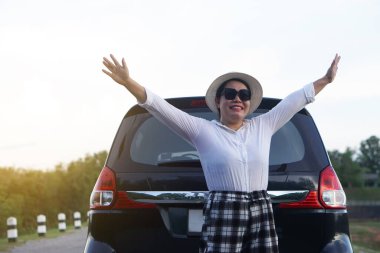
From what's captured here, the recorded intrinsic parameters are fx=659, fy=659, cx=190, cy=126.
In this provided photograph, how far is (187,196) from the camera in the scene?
4.47 m

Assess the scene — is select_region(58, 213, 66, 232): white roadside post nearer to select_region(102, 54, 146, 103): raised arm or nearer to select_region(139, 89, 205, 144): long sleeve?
select_region(139, 89, 205, 144): long sleeve

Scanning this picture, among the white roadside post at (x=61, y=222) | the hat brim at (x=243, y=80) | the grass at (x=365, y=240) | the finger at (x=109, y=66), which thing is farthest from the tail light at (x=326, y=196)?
the white roadside post at (x=61, y=222)

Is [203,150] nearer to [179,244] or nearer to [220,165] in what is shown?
[220,165]

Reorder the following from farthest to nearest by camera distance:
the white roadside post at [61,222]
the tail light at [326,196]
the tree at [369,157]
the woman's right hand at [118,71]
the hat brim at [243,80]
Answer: the tree at [369,157] < the white roadside post at [61,222] < the tail light at [326,196] < the hat brim at [243,80] < the woman's right hand at [118,71]

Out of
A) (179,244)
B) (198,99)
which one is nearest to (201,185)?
(179,244)

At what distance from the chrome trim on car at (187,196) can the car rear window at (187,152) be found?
0.18 meters

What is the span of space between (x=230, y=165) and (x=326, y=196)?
1.37 metres

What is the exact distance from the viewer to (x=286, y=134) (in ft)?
15.9

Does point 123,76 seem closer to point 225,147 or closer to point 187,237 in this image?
point 225,147

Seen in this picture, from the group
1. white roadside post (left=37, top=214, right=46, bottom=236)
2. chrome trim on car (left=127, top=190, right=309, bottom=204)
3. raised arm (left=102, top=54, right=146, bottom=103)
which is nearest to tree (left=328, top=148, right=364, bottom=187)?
white roadside post (left=37, top=214, right=46, bottom=236)

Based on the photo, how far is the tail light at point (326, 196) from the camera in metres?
4.57

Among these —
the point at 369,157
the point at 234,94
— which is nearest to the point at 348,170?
the point at 369,157

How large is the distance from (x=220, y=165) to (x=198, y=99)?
141cm

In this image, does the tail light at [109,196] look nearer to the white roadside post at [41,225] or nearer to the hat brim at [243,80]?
the hat brim at [243,80]
